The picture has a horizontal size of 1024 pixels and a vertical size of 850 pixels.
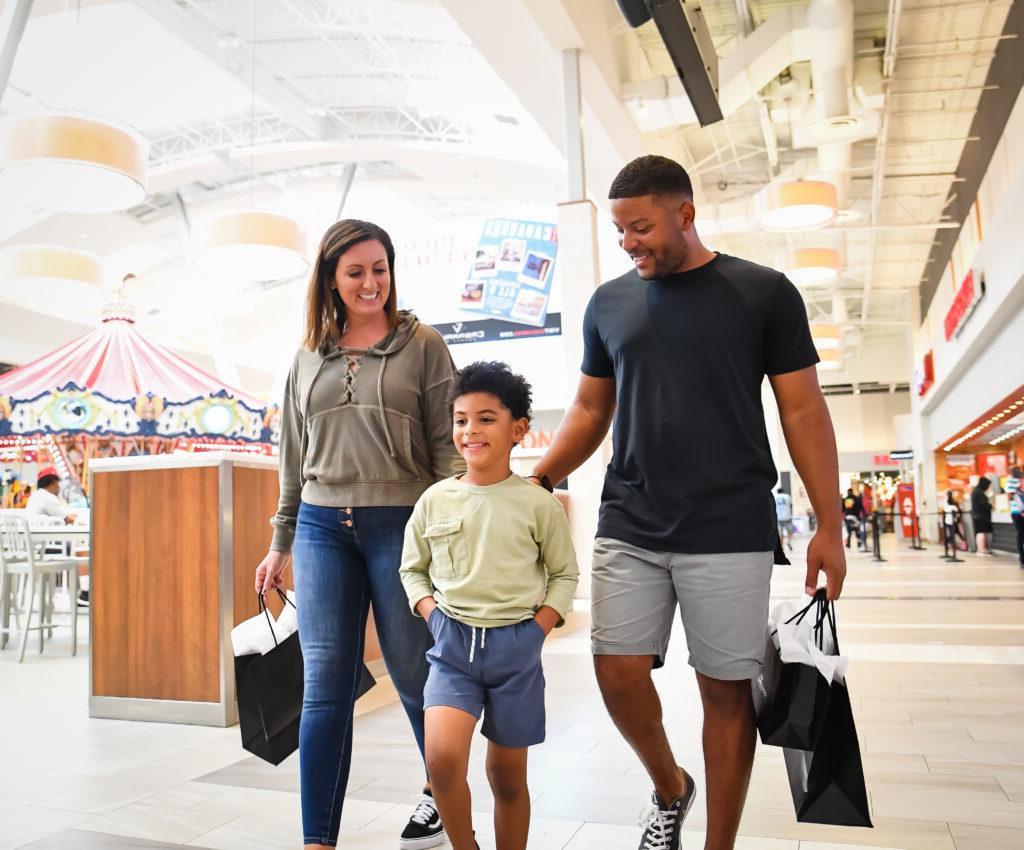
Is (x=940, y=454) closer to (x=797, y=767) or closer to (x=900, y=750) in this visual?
(x=900, y=750)

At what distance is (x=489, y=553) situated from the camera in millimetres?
1848

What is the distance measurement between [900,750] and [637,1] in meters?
3.99

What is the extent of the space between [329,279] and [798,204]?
8082 millimetres

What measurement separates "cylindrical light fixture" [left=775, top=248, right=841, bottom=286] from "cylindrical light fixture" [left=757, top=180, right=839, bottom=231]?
196 cm

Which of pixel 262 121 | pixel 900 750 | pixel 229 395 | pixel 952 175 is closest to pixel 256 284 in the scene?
pixel 262 121

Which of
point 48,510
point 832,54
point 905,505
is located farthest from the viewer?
point 905,505

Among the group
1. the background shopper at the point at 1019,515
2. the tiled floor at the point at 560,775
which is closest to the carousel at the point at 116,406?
the tiled floor at the point at 560,775

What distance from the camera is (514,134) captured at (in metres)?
14.3

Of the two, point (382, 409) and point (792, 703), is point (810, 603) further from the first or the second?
point (382, 409)

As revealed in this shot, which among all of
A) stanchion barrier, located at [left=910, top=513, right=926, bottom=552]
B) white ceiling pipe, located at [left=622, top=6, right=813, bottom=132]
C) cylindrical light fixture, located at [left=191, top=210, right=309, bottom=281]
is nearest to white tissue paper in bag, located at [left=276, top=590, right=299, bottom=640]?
white ceiling pipe, located at [left=622, top=6, right=813, bottom=132]

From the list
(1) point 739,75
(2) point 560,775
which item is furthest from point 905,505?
(2) point 560,775

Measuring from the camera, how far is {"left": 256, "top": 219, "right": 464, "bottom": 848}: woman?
2045 millimetres

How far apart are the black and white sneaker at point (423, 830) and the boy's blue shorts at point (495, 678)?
62 cm

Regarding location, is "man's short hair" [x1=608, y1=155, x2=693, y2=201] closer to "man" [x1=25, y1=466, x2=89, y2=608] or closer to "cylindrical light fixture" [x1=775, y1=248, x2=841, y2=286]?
"man" [x1=25, y1=466, x2=89, y2=608]
